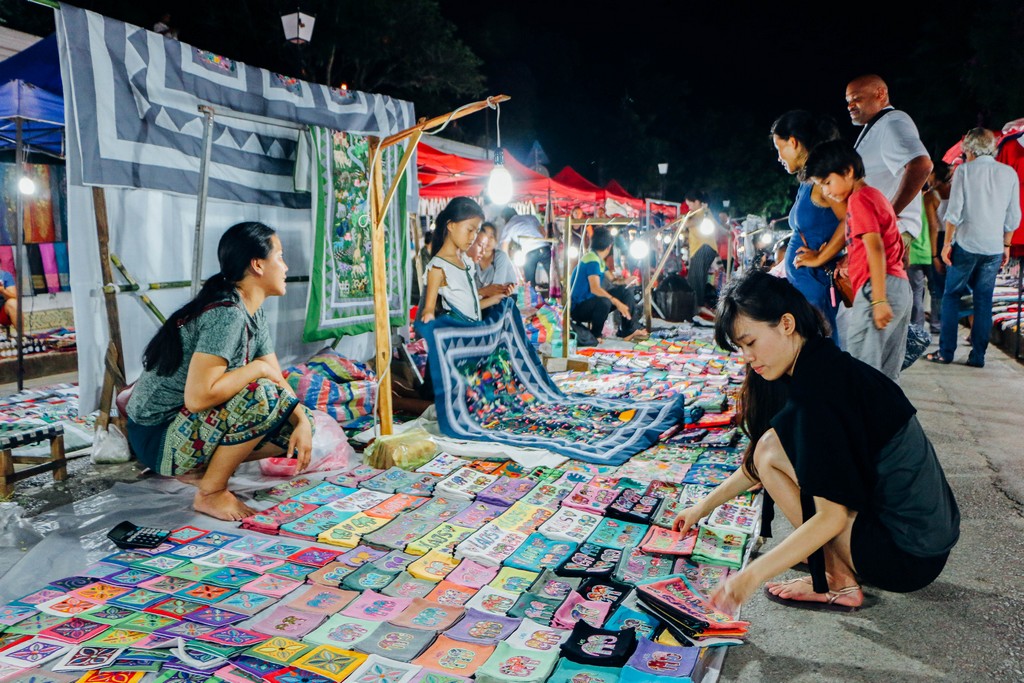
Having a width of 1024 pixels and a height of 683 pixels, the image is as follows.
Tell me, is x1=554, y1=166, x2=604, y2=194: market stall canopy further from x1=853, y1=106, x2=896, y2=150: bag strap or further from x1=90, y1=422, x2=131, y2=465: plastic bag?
x1=90, y1=422, x2=131, y2=465: plastic bag

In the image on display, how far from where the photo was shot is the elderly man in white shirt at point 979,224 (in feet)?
18.4

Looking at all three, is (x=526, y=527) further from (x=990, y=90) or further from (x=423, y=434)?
(x=990, y=90)

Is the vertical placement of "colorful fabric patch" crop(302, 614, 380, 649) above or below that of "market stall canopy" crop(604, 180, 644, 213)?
below

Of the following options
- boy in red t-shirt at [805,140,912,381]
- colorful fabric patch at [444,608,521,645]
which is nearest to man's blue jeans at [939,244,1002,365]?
boy in red t-shirt at [805,140,912,381]

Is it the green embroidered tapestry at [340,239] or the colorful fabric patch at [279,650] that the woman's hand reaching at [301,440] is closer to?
the colorful fabric patch at [279,650]

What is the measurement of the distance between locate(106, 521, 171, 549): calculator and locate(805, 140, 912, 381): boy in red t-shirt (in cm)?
304

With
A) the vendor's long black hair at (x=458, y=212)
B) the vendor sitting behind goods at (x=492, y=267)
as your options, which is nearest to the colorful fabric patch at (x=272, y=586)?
the vendor's long black hair at (x=458, y=212)

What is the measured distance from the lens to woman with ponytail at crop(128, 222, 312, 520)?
2.82m

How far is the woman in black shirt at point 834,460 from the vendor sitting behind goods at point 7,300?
6657 mm

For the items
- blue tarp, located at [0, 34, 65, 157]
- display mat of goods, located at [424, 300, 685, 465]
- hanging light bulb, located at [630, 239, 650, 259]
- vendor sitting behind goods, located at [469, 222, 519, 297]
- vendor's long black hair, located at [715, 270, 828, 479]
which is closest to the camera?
vendor's long black hair, located at [715, 270, 828, 479]

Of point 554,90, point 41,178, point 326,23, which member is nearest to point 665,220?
point 326,23

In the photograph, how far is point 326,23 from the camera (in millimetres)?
14820

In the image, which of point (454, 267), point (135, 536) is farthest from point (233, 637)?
point (454, 267)

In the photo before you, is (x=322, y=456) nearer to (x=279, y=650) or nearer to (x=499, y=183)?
(x=279, y=650)
